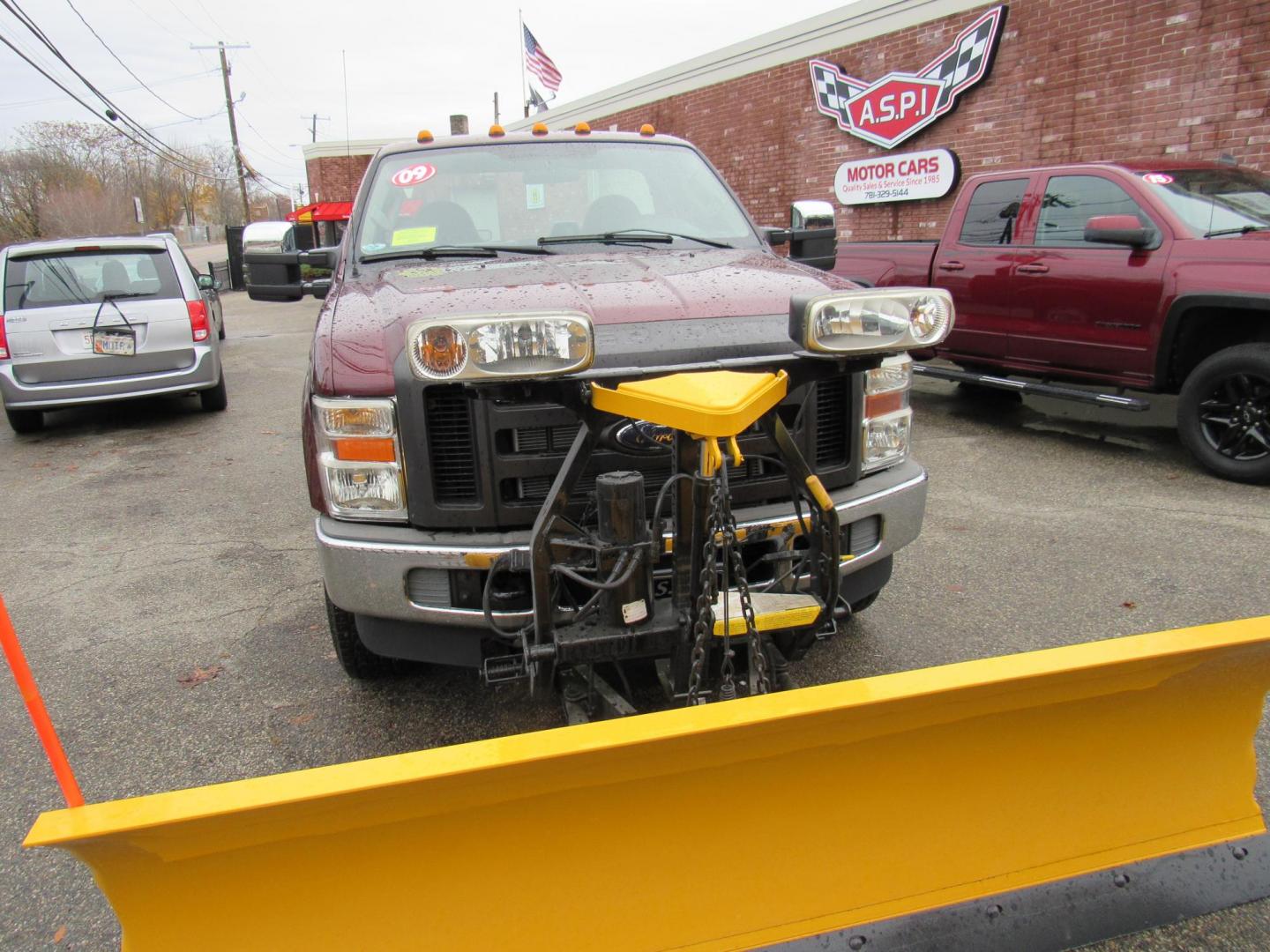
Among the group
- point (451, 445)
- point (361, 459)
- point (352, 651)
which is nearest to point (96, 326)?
point (352, 651)

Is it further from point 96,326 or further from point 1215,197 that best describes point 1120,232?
point 96,326

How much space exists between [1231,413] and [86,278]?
9236 millimetres

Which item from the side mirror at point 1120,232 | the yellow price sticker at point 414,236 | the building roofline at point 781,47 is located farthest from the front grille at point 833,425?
the building roofline at point 781,47

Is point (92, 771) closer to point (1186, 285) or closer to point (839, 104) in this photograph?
point (1186, 285)

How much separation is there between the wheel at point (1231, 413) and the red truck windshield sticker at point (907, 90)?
21.5ft

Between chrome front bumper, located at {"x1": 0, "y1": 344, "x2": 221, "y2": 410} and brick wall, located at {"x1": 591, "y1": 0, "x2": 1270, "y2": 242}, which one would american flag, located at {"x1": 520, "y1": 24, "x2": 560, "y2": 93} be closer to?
brick wall, located at {"x1": 591, "y1": 0, "x2": 1270, "y2": 242}

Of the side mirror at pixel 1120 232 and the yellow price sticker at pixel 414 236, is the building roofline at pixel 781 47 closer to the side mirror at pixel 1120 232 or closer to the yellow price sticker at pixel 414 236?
the side mirror at pixel 1120 232

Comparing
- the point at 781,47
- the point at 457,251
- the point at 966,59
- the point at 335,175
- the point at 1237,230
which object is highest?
the point at 335,175

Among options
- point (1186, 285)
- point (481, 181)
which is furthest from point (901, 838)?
point (1186, 285)

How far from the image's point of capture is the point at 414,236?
144 inches

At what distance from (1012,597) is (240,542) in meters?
4.19

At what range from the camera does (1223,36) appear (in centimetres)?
842

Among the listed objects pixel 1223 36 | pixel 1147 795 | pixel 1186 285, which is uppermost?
pixel 1223 36

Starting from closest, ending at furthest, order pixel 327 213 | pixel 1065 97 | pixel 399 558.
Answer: pixel 399 558, pixel 1065 97, pixel 327 213
